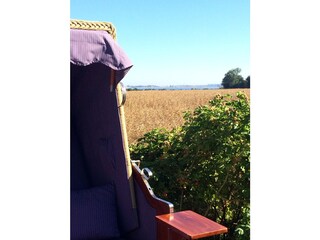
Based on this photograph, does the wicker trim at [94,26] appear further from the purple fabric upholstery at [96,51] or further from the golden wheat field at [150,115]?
the golden wheat field at [150,115]

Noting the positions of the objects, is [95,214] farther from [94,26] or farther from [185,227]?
[94,26]

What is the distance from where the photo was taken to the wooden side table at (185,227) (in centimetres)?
149

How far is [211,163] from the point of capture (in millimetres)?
2988

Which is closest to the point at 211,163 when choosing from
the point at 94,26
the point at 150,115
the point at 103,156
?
the point at 103,156

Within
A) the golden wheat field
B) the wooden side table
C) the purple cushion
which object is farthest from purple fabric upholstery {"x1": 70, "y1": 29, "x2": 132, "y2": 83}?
the golden wheat field

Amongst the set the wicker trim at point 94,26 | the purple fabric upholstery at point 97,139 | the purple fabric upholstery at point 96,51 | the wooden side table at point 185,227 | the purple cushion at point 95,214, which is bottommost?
the purple cushion at point 95,214

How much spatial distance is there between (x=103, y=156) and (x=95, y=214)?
1.11ft

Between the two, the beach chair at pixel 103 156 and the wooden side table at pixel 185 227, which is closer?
the wooden side table at pixel 185 227

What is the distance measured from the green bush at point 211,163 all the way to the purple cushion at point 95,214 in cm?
52

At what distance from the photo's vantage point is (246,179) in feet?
9.31

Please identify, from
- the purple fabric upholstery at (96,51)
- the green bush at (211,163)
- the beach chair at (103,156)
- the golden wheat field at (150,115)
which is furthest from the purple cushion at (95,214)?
the golden wheat field at (150,115)
